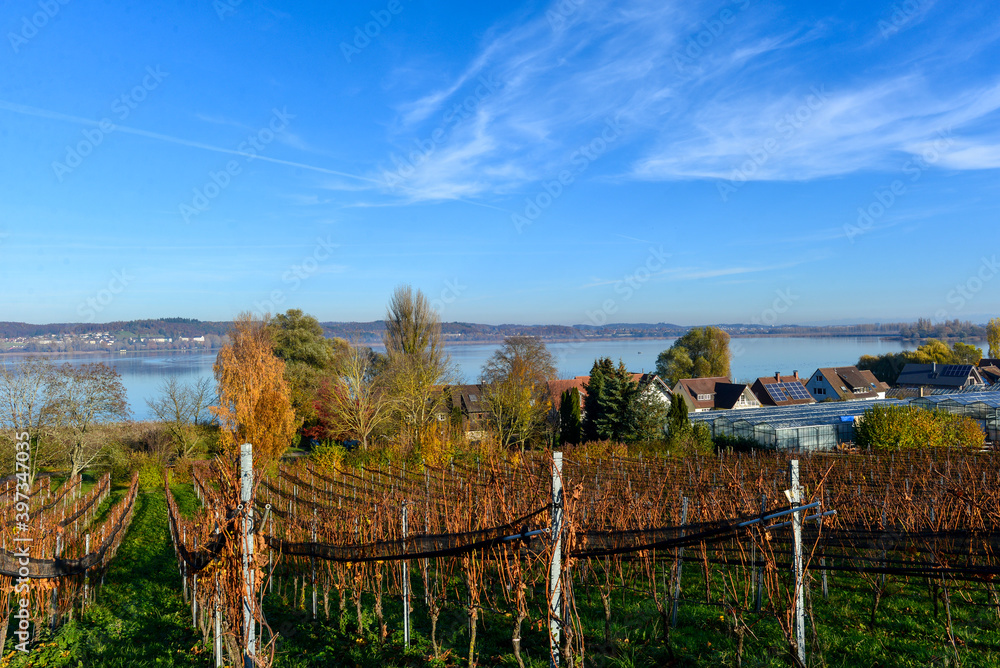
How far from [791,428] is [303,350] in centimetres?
2783

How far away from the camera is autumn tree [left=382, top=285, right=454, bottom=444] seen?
28.2 metres

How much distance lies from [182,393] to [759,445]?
79.6ft

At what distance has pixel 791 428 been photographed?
23.5 m

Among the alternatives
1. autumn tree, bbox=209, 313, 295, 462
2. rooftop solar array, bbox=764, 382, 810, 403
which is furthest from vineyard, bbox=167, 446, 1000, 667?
rooftop solar array, bbox=764, 382, 810, 403

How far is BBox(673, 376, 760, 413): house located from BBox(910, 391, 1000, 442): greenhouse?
18.0 metres

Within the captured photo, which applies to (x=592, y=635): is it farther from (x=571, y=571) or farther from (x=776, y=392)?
(x=776, y=392)

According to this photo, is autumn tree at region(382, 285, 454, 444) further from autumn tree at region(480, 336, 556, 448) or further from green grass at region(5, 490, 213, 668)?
green grass at region(5, 490, 213, 668)

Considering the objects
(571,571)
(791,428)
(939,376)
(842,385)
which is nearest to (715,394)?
(842,385)

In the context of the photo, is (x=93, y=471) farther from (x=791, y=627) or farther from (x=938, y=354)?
(x=938, y=354)

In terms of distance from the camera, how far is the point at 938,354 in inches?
2156

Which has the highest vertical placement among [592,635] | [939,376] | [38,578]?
[38,578]

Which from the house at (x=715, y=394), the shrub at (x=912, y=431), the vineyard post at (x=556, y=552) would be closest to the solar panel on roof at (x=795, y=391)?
the house at (x=715, y=394)

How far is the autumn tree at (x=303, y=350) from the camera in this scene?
34375 millimetres

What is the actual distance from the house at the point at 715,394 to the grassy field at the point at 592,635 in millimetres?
39134
